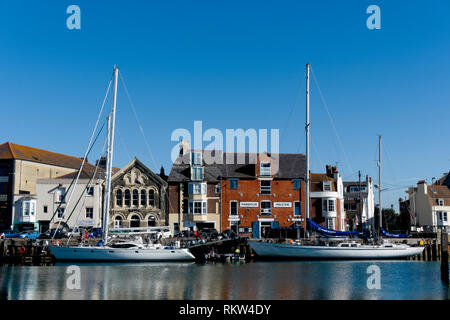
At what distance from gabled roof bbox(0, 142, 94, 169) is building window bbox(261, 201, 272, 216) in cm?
3427

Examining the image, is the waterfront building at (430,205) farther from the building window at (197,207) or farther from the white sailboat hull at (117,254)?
the white sailboat hull at (117,254)

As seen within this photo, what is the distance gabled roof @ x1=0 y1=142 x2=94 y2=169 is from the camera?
73738 millimetres

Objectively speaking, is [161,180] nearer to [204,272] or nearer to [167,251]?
[167,251]

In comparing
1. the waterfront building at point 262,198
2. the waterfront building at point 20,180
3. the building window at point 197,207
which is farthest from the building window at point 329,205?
the waterfront building at point 20,180

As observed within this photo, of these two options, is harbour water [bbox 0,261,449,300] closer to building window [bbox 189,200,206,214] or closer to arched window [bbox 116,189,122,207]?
building window [bbox 189,200,206,214]

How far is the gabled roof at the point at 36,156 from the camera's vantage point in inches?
2903

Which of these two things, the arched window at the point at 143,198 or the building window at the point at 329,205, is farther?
the building window at the point at 329,205

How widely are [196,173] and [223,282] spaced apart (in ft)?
103

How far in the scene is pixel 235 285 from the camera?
3234 cm

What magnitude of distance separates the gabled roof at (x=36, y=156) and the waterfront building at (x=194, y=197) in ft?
83.5
